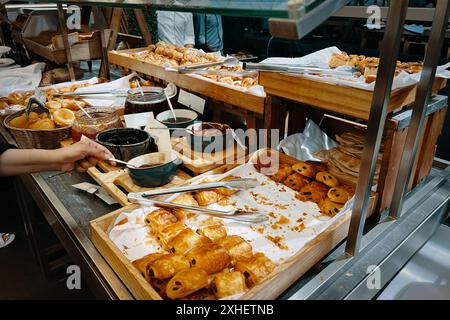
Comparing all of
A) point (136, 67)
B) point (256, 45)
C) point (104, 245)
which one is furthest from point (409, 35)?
point (104, 245)

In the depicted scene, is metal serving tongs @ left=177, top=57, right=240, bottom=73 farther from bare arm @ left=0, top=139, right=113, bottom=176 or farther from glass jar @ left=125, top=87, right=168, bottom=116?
bare arm @ left=0, top=139, right=113, bottom=176

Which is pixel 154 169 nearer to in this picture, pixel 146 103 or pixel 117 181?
pixel 117 181

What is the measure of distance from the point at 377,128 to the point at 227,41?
7.57 m

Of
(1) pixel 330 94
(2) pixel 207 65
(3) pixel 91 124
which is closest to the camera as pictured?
(1) pixel 330 94

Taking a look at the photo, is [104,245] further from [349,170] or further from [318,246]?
[349,170]

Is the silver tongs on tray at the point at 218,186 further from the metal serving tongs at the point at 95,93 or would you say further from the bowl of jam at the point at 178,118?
the metal serving tongs at the point at 95,93

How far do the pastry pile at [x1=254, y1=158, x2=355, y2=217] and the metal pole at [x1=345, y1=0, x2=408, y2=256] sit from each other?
25 cm

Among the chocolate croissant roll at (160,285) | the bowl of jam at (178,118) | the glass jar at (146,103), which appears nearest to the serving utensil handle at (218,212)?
the chocolate croissant roll at (160,285)

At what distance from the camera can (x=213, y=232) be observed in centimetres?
122

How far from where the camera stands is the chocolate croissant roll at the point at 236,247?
112 centimetres

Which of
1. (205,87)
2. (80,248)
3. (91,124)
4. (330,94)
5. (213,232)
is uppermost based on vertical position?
(330,94)

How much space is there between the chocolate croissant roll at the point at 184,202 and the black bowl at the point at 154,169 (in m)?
0.19

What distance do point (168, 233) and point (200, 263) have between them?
0.69 feet

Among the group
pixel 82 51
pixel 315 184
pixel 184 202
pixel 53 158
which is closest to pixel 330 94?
pixel 315 184
